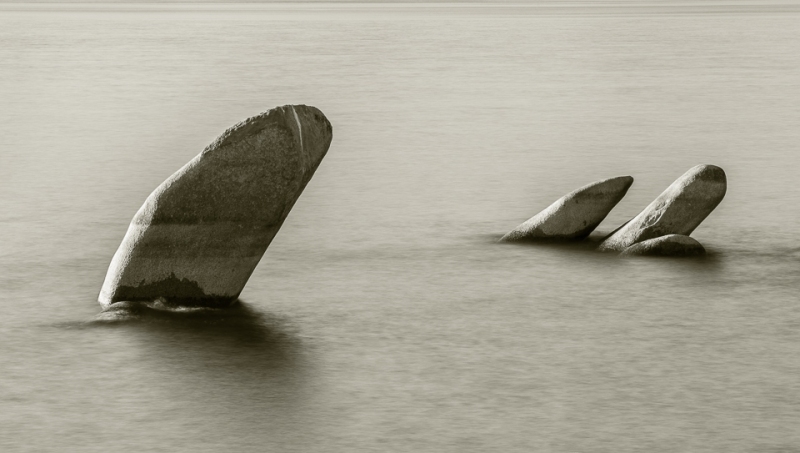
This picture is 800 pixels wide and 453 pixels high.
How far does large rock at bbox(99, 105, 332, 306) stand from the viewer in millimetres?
9141

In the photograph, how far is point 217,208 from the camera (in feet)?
30.1

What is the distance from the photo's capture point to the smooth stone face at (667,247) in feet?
36.2

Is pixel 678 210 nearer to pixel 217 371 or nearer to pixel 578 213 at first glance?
pixel 578 213

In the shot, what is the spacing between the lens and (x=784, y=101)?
77.2 feet

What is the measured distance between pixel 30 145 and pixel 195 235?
374 inches

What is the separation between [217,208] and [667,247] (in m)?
3.63

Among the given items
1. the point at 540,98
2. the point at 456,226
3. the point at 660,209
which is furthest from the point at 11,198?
the point at 540,98

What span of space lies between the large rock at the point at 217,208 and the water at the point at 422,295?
0.29 metres

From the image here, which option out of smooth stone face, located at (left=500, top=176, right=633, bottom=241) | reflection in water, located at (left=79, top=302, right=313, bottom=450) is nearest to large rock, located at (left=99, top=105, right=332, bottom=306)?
reflection in water, located at (left=79, top=302, right=313, bottom=450)

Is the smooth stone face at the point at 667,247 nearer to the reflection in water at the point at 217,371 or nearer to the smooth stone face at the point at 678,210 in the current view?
the smooth stone face at the point at 678,210

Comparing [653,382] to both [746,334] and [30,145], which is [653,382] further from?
[30,145]

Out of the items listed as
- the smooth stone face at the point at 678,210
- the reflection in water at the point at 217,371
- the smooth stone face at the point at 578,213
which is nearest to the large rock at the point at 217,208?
the reflection in water at the point at 217,371

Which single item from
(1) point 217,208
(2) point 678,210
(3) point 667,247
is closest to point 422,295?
(1) point 217,208

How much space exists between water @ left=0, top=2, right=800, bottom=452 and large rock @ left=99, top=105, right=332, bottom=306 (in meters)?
0.29
